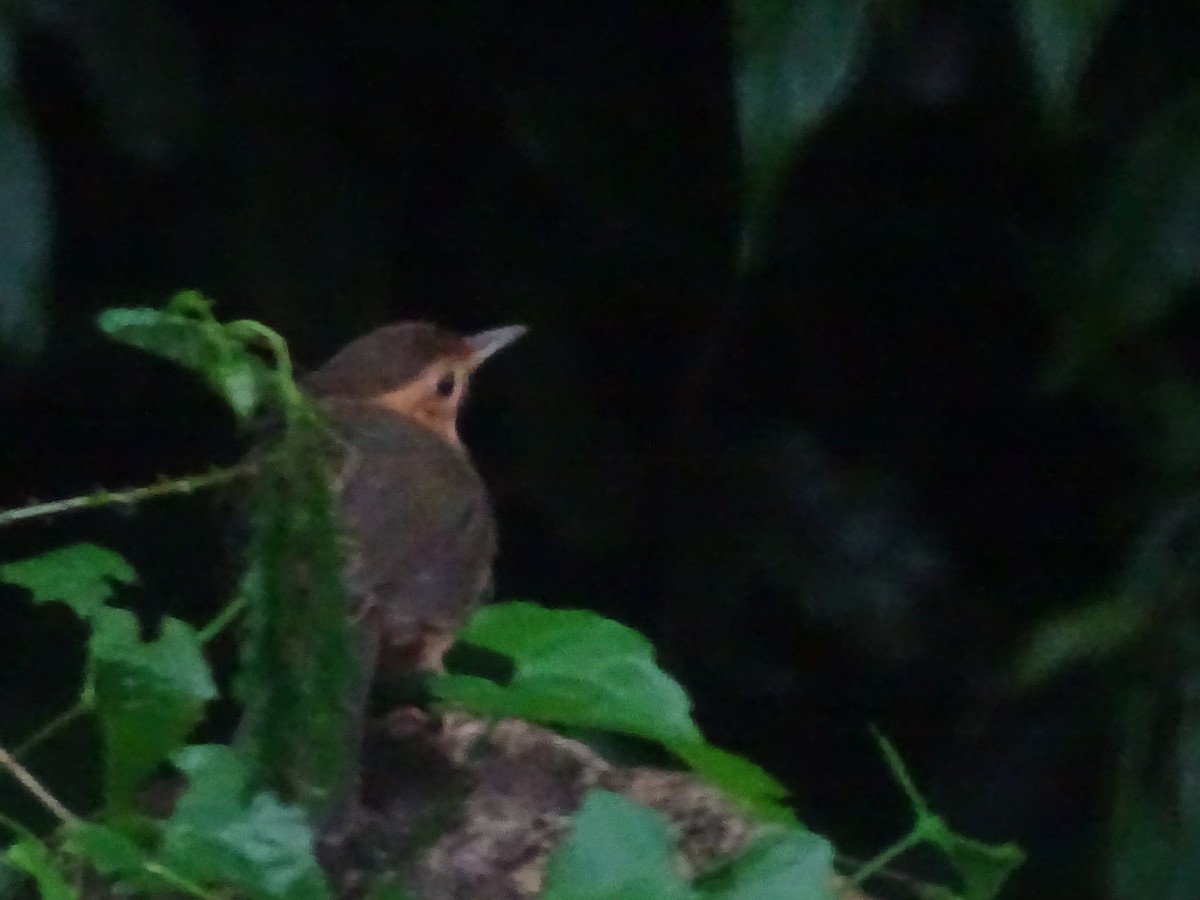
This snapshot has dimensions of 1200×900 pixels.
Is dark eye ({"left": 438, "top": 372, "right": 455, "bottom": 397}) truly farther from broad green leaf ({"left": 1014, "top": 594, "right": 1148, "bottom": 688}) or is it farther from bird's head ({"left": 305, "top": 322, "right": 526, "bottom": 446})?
broad green leaf ({"left": 1014, "top": 594, "right": 1148, "bottom": 688})

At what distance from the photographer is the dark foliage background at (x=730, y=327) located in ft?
5.93

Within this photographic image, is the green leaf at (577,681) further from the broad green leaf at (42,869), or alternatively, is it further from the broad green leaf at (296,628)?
the broad green leaf at (42,869)

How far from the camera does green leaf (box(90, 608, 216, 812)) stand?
41.4 inches

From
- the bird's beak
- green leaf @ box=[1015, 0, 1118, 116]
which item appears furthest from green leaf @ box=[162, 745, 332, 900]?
the bird's beak

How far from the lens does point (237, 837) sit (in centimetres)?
97

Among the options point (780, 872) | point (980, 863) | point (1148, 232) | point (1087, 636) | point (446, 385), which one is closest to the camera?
point (780, 872)

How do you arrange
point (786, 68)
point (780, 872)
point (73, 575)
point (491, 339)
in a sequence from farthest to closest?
1. point (491, 339)
2. point (786, 68)
3. point (73, 575)
4. point (780, 872)

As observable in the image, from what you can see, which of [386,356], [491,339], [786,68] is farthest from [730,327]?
[786,68]

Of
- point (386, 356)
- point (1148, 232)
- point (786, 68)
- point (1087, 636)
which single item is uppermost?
point (786, 68)

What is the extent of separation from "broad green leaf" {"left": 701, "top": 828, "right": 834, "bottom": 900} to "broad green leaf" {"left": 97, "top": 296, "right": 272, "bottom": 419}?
1.20 feet

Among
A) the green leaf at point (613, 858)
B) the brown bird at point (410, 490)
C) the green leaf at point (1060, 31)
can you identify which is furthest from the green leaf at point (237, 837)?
the green leaf at point (1060, 31)

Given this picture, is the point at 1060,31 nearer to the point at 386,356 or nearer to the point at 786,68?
the point at 786,68

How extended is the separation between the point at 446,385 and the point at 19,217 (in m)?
0.74

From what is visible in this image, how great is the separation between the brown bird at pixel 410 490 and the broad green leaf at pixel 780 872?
47 centimetres
